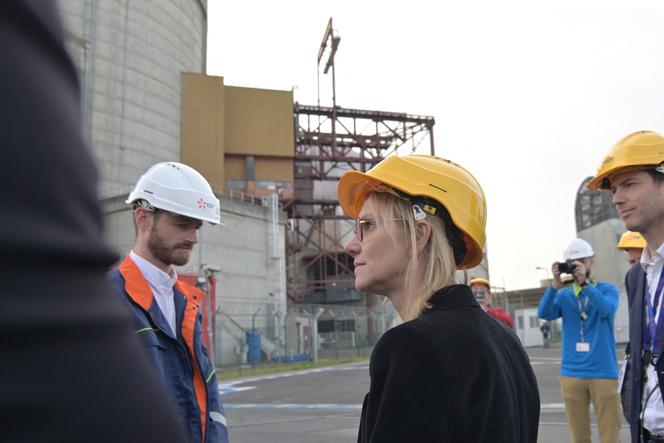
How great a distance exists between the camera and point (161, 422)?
580mm

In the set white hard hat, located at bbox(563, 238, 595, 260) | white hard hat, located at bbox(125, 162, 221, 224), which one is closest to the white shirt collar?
white hard hat, located at bbox(125, 162, 221, 224)

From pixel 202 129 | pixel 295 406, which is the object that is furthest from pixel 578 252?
pixel 202 129

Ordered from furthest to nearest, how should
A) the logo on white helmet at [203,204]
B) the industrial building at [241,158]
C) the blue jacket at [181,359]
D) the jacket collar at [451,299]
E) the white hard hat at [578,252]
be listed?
the industrial building at [241,158] < the white hard hat at [578,252] < the logo on white helmet at [203,204] < the blue jacket at [181,359] < the jacket collar at [451,299]

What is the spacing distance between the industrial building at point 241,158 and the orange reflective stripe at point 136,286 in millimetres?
20526

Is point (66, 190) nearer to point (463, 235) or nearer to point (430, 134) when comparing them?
point (463, 235)

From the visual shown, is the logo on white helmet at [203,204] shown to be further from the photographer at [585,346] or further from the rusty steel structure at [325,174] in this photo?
the rusty steel structure at [325,174]

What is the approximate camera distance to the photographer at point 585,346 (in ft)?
17.0

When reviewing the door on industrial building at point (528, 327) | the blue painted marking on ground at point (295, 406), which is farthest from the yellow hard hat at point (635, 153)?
the door on industrial building at point (528, 327)

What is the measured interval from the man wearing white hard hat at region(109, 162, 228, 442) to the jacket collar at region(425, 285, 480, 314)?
4.14 ft

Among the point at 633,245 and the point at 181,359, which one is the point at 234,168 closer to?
the point at 633,245

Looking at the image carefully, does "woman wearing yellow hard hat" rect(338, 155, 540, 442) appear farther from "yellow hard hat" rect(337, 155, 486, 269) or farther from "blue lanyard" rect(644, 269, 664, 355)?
"blue lanyard" rect(644, 269, 664, 355)

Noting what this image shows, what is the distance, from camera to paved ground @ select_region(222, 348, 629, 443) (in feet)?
24.6

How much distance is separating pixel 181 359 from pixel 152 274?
0.48 metres

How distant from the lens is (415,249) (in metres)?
2.11
